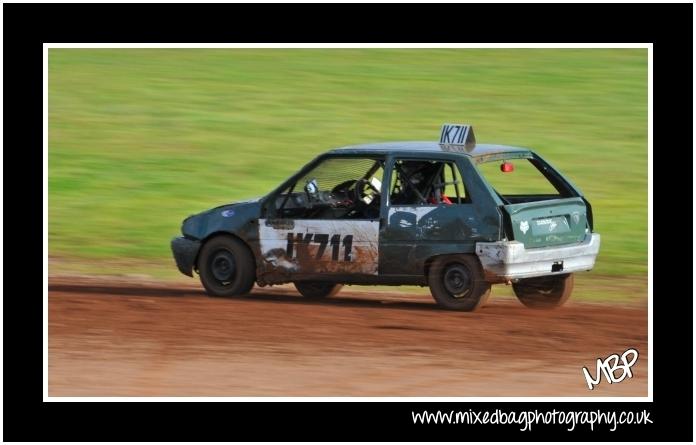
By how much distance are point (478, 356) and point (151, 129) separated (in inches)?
556

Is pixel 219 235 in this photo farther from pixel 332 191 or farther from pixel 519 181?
pixel 519 181

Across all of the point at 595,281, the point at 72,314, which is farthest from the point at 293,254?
the point at 595,281

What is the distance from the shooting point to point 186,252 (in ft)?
46.1

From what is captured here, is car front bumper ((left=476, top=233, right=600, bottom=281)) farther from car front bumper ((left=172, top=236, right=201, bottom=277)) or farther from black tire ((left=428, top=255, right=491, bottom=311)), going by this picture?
car front bumper ((left=172, top=236, right=201, bottom=277))

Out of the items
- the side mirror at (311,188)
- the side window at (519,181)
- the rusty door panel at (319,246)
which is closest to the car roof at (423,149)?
the side mirror at (311,188)

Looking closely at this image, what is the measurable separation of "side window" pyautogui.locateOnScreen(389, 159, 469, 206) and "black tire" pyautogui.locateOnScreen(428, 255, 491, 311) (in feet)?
2.09

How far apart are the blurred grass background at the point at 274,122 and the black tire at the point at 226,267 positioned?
8.25 ft

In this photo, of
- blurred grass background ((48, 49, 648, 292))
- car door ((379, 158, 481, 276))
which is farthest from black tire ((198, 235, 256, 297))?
Result: blurred grass background ((48, 49, 648, 292))

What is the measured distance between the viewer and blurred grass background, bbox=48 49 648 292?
19.3m

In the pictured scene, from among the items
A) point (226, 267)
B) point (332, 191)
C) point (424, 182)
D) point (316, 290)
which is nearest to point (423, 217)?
point (424, 182)

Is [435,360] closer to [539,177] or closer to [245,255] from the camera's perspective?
[245,255]

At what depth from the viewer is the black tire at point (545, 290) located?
44.3 ft

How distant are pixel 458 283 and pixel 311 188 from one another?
71.5 inches

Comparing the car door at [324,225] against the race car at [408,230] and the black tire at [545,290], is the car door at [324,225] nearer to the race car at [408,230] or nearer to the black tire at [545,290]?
the race car at [408,230]
